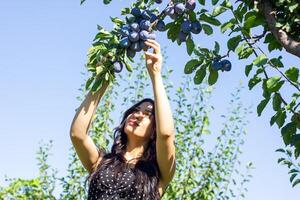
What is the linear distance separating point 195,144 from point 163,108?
9.97 ft

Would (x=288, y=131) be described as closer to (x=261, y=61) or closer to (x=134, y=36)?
(x=261, y=61)

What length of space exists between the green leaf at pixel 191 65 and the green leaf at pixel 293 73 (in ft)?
1.30

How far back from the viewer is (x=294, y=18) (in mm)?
2057

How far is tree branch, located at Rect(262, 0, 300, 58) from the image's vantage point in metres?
1.95

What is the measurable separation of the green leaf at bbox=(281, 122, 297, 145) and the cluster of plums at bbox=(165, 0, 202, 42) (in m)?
0.50

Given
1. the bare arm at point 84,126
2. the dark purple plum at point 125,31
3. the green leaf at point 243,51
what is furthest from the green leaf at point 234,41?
the bare arm at point 84,126

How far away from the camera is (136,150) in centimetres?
244

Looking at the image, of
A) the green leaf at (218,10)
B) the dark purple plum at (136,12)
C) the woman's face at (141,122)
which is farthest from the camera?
the woman's face at (141,122)

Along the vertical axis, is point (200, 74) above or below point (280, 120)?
above

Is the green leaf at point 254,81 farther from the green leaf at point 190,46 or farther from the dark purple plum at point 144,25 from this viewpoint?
the dark purple plum at point 144,25

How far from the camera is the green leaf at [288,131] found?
223cm

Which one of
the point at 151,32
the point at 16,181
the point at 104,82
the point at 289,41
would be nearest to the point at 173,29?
the point at 151,32

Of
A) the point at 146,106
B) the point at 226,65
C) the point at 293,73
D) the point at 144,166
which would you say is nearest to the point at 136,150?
the point at 144,166

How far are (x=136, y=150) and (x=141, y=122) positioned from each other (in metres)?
0.13
